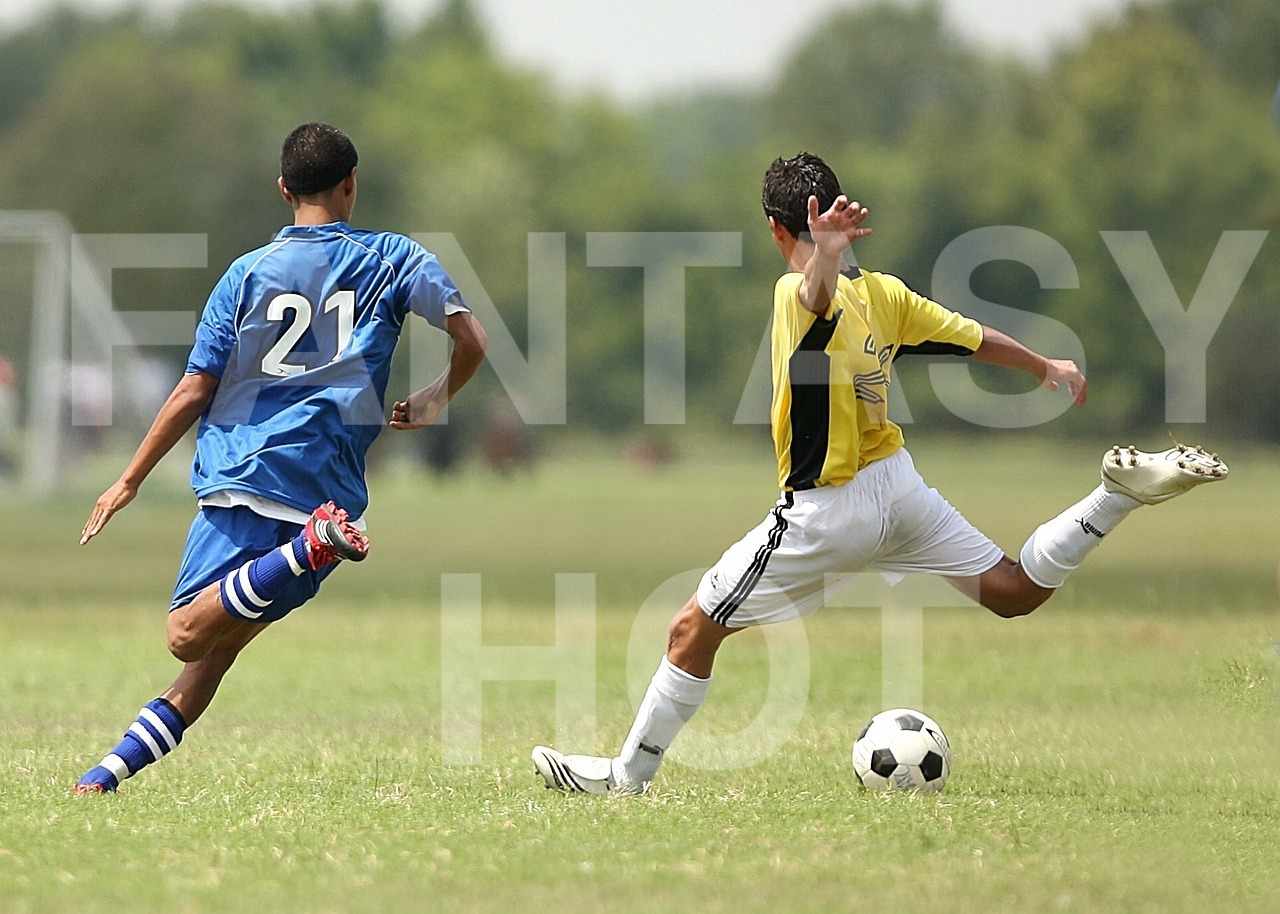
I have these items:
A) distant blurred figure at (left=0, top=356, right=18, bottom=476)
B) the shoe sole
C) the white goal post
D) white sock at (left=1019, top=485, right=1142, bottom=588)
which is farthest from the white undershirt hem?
distant blurred figure at (left=0, top=356, right=18, bottom=476)

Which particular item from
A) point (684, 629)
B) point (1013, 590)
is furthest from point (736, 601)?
point (1013, 590)

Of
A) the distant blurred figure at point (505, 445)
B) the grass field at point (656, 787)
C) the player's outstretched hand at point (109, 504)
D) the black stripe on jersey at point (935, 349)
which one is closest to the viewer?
the grass field at point (656, 787)

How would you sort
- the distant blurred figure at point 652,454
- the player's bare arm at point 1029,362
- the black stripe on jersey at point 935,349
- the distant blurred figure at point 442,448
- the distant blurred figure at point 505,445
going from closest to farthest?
the black stripe on jersey at point 935,349 → the player's bare arm at point 1029,362 → the distant blurred figure at point 442,448 → the distant blurred figure at point 505,445 → the distant blurred figure at point 652,454

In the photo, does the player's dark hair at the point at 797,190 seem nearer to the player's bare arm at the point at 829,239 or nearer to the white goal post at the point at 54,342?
the player's bare arm at the point at 829,239

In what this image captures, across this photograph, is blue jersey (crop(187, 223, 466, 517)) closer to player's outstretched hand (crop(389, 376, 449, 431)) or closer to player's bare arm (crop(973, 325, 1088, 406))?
player's outstretched hand (crop(389, 376, 449, 431))

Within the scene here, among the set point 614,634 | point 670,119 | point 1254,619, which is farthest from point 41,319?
point 670,119

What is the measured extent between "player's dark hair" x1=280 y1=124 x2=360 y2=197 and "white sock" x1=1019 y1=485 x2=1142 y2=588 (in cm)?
284

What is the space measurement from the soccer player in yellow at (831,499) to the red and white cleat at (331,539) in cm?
119

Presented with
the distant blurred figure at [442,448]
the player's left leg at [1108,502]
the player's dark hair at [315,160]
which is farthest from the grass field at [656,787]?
the distant blurred figure at [442,448]

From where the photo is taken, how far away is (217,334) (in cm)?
684

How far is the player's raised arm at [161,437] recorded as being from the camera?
6.67 meters

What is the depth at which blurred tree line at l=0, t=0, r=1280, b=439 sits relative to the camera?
47.1 metres

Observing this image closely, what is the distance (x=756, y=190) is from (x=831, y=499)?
5033cm

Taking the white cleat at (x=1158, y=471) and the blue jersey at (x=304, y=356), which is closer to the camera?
the blue jersey at (x=304, y=356)
